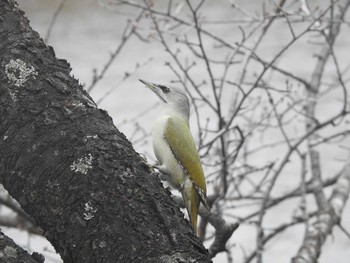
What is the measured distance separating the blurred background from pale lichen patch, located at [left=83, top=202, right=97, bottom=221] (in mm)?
1937

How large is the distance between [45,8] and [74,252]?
33.3ft

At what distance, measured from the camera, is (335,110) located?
27.5 ft

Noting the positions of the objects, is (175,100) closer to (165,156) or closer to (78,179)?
(165,156)

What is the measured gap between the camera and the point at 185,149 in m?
3.86

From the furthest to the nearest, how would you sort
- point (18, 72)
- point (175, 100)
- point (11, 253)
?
point (175, 100) → point (18, 72) → point (11, 253)

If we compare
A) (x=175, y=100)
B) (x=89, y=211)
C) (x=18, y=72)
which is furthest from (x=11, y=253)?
(x=175, y=100)

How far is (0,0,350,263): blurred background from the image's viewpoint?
16.1 ft

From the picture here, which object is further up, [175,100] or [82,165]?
[175,100]

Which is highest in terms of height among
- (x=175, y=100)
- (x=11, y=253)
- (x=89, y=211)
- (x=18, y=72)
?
(x=175, y=100)

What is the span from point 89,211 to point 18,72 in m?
0.42

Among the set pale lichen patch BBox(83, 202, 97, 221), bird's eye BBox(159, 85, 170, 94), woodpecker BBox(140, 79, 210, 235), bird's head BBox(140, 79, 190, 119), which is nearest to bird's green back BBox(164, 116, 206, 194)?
woodpecker BBox(140, 79, 210, 235)

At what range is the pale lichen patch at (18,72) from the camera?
1936 mm

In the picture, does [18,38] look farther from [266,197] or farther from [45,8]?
[45,8]

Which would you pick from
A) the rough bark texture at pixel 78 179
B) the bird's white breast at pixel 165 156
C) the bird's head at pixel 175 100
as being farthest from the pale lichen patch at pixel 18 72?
the bird's head at pixel 175 100
